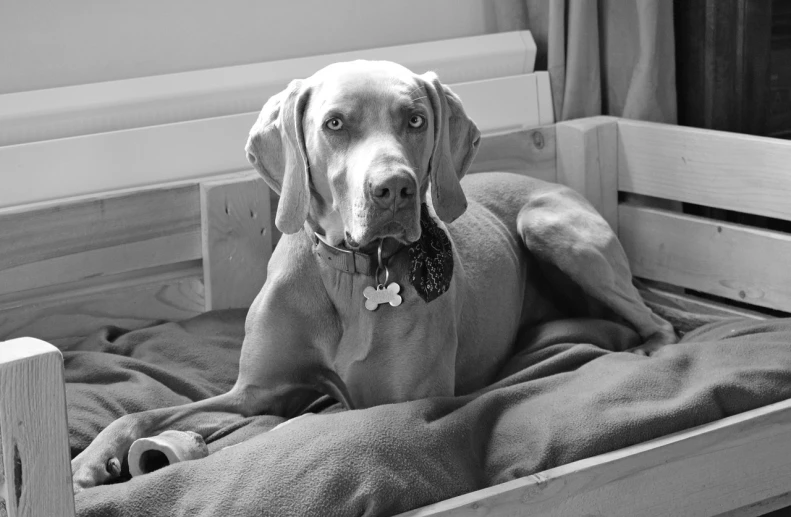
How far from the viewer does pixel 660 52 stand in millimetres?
3303

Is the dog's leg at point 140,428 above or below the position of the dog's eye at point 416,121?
below

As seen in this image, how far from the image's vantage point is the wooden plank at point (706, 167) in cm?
287

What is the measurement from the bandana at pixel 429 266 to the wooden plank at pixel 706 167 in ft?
3.69

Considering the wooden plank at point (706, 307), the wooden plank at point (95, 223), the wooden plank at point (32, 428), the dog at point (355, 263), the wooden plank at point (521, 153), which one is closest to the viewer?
the wooden plank at point (32, 428)

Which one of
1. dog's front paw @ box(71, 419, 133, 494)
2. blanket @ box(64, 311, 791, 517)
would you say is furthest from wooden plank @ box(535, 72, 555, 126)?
dog's front paw @ box(71, 419, 133, 494)

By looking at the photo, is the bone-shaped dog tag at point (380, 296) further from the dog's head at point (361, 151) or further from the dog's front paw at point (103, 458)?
the dog's front paw at point (103, 458)

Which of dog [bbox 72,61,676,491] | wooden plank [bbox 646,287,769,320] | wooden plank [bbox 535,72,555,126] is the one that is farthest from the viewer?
wooden plank [bbox 535,72,555,126]

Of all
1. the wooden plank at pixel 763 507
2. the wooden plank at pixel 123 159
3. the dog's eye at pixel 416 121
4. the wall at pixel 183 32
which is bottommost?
the wooden plank at pixel 763 507

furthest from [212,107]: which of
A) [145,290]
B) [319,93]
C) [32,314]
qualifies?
[319,93]

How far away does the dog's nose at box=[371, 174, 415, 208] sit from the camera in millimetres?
1946

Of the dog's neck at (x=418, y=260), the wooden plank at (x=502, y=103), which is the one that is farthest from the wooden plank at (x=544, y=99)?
the dog's neck at (x=418, y=260)

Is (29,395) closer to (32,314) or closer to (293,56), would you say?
(32,314)

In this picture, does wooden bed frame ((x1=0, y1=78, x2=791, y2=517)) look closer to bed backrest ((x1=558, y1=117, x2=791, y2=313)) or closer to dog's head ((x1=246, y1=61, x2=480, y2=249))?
bed backrest ((x1=558, y1=117, x2=791, y2=313))

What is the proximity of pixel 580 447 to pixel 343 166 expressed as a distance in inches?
28.0
